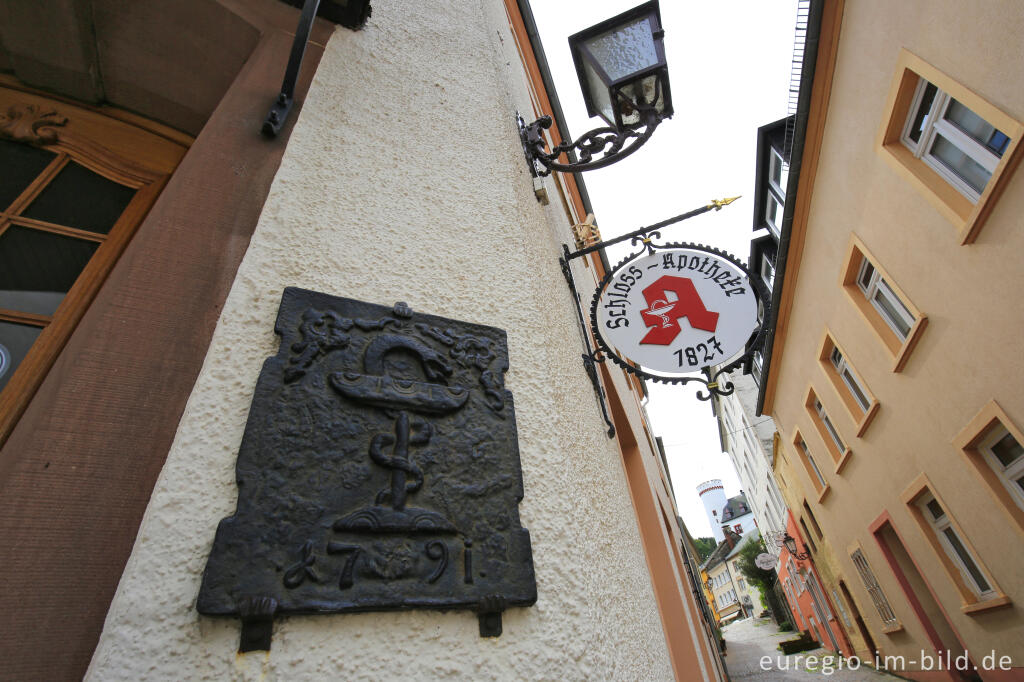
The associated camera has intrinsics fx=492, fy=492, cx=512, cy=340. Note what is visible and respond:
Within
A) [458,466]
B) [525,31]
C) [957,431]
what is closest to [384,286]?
[458,466]

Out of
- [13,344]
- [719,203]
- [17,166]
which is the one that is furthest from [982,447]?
[17,166]

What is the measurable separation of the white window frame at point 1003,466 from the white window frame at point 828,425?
387cm

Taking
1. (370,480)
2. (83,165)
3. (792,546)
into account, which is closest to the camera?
(370,480)

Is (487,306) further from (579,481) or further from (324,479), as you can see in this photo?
(324,479)

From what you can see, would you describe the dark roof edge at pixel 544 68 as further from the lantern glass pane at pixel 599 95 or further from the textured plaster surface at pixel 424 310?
the textured plaster surface at pixel 424 310

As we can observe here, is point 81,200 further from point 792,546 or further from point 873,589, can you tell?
point 792,546

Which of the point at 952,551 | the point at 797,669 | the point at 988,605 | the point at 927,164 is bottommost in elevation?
the point at 797,669

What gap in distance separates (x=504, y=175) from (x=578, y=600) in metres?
1.52

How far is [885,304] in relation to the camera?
6766mm

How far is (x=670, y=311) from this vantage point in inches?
103

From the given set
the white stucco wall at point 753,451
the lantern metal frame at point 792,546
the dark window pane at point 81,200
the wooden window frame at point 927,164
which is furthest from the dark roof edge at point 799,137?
the lantern metal frame at point 792,546

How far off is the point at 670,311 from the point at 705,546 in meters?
70.7

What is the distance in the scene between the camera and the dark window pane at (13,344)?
49.1 inches

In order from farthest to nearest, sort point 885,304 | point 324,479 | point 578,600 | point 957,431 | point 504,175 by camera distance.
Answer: point 885,304 < point 957,431 < point 504,175 < point 578,600 < point 324,479
